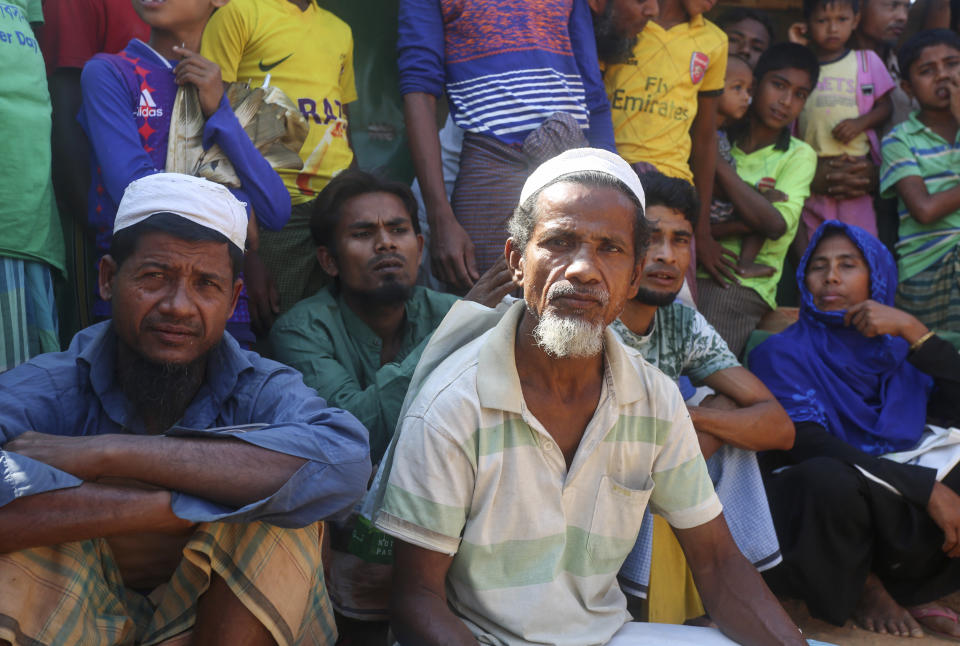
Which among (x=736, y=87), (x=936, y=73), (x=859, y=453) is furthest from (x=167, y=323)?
(x=936, y=73)

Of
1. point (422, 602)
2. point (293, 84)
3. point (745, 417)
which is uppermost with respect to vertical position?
point (293, 84)

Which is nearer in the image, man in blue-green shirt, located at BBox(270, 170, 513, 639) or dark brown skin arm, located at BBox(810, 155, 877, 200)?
man in blue-green shirt, located at BBox(270, 170, 513, 639)

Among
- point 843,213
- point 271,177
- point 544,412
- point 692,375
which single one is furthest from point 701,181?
point 544,412

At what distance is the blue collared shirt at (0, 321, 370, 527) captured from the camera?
2.12m

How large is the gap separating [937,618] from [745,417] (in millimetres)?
1286

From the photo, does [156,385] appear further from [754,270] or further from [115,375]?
[754,270]

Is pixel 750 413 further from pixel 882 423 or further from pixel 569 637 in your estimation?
pixel 569 637

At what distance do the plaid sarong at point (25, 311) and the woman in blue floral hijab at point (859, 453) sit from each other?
301 centimetres

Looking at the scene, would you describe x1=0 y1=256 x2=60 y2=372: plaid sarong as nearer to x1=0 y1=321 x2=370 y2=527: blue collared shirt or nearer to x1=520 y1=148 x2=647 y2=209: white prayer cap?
x1=0 y1=321 x2=370 y2=527: blue collared shirt

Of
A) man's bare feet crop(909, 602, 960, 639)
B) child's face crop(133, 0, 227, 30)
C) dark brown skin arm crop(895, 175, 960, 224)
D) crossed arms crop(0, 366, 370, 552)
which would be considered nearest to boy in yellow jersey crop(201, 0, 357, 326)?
child's face crop(133, 0, 227, 30)

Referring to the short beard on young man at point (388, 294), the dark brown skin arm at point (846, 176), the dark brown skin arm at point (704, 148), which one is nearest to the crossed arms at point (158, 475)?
the short beard on young man at point (388, 294)

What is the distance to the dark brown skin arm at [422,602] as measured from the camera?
85.6 inches

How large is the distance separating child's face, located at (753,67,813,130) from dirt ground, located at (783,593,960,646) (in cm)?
292

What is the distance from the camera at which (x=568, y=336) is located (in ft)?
7.73
